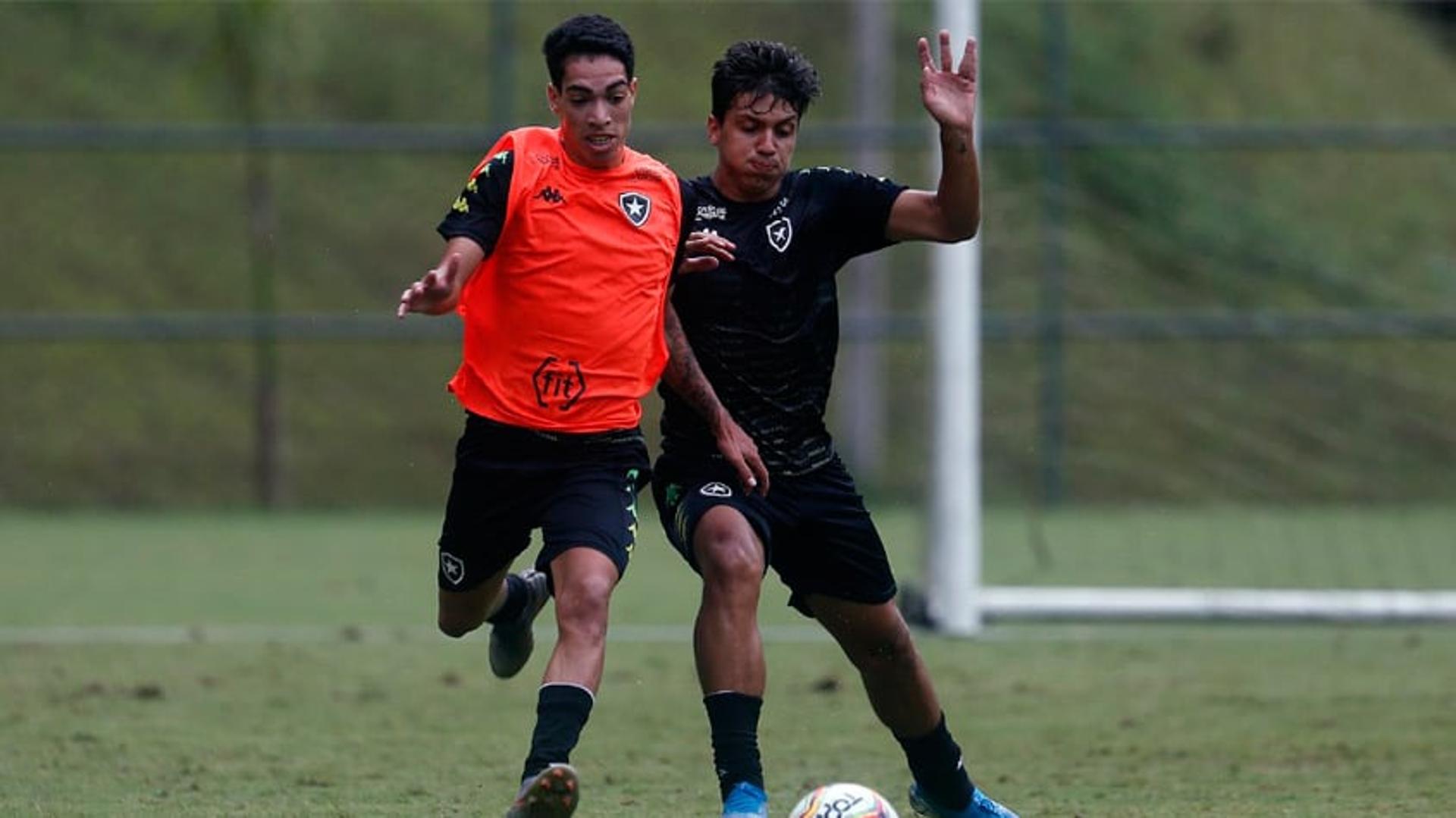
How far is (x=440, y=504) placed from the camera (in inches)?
724

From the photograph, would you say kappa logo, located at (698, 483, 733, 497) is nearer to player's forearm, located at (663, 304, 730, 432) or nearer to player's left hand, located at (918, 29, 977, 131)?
player's forearm, located at (663, 304, 730, 432)

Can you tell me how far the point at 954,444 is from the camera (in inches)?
393

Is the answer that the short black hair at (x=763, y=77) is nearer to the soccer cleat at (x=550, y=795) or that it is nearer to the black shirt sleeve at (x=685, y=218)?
the black shirt sleeve at (x=685, y=218)

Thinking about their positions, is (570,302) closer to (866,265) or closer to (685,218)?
(685,218)

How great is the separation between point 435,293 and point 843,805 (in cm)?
148

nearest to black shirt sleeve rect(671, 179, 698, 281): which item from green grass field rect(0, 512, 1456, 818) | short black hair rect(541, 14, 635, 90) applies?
short black hair rect(541, 14, 635, 90)

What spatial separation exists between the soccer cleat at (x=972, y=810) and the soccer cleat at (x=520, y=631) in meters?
1.69

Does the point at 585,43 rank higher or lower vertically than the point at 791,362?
higher

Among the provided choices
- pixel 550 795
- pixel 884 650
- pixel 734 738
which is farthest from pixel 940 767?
pixel 550 795

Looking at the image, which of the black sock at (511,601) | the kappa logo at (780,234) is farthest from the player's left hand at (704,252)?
the black sock at (511,601)

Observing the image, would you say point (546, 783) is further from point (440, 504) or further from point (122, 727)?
point (440, 504)

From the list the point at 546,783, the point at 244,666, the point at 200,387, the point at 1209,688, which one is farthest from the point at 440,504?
the point at 546,783

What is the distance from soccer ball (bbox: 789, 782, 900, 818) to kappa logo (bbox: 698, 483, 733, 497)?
0.80 metres

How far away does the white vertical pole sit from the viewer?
9.86 meters
